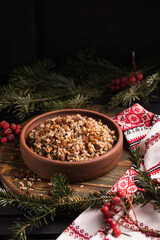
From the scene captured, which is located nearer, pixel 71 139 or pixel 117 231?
pixel 117 231

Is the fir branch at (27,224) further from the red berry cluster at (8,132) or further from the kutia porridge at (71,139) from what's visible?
the red berry cluster at (8,132)

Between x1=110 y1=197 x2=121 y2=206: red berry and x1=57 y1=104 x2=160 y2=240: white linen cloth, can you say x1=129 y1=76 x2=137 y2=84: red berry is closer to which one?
x1=57 y1=104 x2=160 y2=240: white linen cloth

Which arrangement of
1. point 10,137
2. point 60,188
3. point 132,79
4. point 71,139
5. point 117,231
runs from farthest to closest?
point 132,79 < point 10,137 < point 71,139 < point 60,188 < point 117,231

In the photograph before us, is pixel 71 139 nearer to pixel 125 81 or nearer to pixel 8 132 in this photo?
pixel 8 132

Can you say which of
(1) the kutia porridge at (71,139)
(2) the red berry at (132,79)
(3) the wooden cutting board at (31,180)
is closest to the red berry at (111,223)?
(3) the wooden cutting board at (31,180)

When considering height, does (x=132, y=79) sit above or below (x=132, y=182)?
above

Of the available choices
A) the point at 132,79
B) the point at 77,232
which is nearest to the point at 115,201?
the point at 77,232

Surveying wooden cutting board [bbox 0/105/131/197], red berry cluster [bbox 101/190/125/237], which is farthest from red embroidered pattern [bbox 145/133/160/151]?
red berry cluster [bbox 101/190/125/237]
